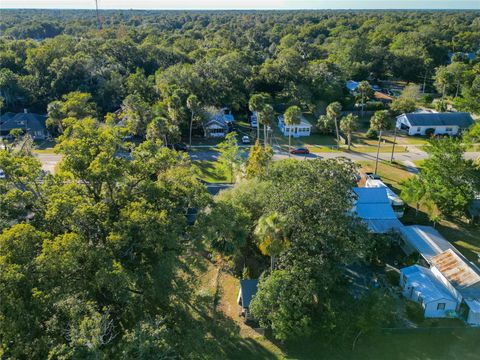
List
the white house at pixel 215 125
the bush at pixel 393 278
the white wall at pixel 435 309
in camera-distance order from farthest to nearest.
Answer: the white house at pixel 215 125, the bush at pixel 393 278, the white wall at pixel 435 309

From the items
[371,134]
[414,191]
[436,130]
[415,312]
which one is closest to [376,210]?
[414,191]

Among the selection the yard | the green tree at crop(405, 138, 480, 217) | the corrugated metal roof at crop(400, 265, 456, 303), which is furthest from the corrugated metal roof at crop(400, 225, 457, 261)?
the yard

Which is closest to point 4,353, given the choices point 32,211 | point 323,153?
point 32,211

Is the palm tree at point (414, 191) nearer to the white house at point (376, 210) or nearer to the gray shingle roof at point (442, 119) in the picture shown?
the white house at point (376, 210)

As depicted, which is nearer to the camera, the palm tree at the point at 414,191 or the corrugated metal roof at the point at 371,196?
the palm tree at the point at 414,191

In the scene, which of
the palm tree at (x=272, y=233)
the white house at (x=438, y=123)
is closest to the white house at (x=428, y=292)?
the palm tree at (x=272, y=233)
